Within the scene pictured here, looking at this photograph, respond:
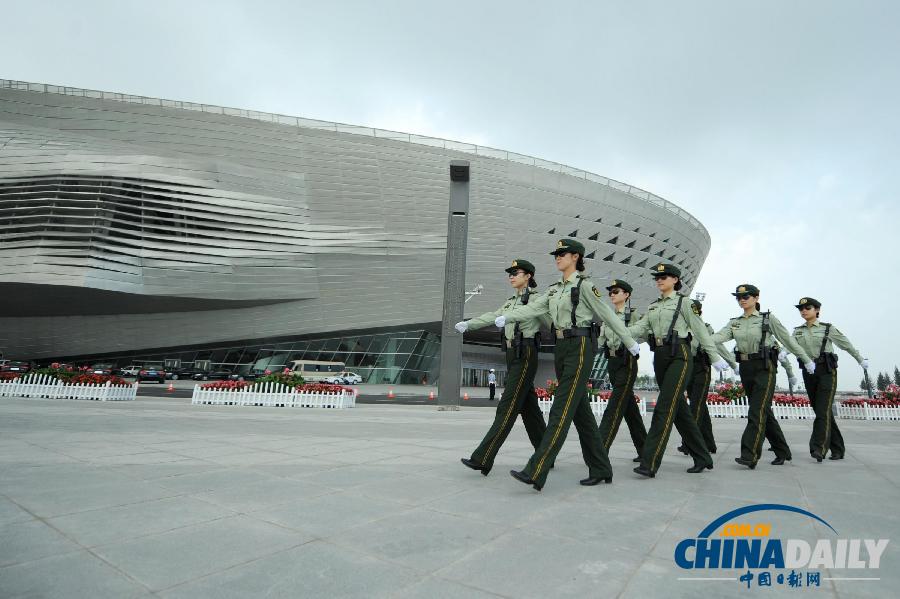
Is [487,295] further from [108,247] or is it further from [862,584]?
[862,584]

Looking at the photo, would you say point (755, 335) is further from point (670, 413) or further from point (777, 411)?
point (777, 411)

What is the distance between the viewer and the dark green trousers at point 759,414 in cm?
593

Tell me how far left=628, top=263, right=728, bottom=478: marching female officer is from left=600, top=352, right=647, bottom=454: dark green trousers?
35 cm

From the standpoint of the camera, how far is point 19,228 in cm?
3159

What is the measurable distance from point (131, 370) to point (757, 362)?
44.6 metres

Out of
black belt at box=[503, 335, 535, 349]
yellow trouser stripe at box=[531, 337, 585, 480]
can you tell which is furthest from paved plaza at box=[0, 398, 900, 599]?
black belt at box=[503, 335, 535, 349]

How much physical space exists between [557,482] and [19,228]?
4082 cm

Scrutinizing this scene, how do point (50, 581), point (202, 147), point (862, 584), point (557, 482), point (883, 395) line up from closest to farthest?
1. point (50, 581)
2. point (862, 584)
3. point (557, 482)
4. point (883, 395)
5. point (202, 147)

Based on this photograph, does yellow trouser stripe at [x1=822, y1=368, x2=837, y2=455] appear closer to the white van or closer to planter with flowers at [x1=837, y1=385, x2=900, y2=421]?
planter with flowers at [x1=837, y1=385, x2=900, y2=421]

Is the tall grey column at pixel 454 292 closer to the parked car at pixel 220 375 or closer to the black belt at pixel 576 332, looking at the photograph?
the black belt at pixel 576 332

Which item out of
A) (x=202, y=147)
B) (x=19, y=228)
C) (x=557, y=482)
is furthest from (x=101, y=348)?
(x=557, y=482)

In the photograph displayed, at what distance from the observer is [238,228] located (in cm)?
3300

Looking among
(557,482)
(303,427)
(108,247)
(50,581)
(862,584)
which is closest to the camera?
(50,581)

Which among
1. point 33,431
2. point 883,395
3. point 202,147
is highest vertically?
point 202,147
